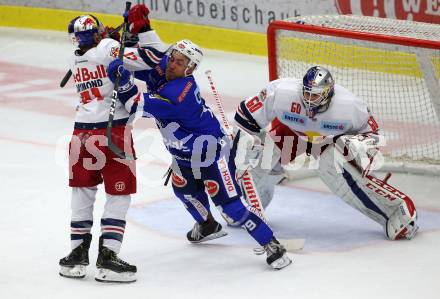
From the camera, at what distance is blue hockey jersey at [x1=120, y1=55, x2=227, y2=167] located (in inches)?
207

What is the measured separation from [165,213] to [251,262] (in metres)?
1.07

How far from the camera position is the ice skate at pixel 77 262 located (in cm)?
523

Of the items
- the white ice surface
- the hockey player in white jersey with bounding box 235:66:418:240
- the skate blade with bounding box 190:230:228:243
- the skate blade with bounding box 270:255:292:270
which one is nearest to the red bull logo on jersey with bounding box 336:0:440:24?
the white ice surface

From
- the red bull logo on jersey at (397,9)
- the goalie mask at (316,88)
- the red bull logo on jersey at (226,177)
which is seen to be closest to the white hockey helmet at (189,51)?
the red bull logo on jersey at (226,177)

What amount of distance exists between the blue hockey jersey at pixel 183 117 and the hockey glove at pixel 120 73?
2.6 inches

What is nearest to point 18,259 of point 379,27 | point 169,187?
point 169,187

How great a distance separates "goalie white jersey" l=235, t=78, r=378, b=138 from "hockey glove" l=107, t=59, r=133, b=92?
1048 millimetres

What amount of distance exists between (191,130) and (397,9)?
4.33 metres

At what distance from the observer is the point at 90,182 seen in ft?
17.1

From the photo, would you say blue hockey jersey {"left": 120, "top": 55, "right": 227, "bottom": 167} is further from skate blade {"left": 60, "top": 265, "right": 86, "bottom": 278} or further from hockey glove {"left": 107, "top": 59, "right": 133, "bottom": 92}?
skate blade {"left": 60, "top": 265, "right": 86, "bottom": 278}

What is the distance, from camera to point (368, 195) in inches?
233

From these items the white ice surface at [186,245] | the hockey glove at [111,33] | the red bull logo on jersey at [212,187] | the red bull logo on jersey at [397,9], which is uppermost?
Answer: the hockey glove at [111,33]

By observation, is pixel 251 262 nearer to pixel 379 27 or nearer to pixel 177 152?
pixel 177 152

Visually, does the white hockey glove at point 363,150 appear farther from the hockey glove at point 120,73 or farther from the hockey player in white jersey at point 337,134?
the hockey glove at point 120,73
